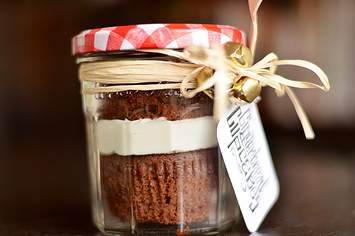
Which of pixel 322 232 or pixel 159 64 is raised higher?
pixel 159 64

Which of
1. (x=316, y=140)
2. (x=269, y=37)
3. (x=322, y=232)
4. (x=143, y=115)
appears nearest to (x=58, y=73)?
(x=269, y=37)

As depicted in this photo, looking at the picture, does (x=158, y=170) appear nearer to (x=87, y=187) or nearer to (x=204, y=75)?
(x=204, y=75)

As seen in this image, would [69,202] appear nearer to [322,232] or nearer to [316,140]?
[322,232]

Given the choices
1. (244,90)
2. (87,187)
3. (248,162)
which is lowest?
(87,187)

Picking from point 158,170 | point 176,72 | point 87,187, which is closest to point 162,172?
point 158,170

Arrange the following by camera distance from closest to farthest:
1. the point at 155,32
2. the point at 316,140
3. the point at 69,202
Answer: the point at 155,32
the point at 69,202
the point at 316,140

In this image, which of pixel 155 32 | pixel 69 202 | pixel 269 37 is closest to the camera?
pixel 155 32

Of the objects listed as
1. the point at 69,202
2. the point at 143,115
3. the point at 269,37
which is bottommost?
the point at 69,202
